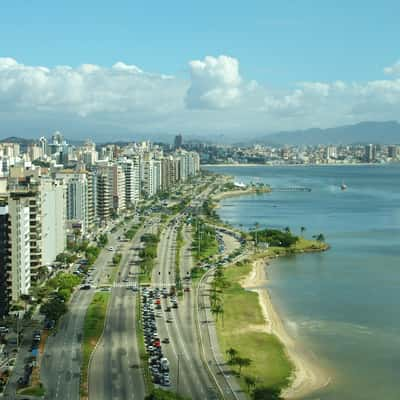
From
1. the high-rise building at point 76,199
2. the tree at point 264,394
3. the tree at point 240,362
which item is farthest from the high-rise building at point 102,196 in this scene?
the tree at point 264,394

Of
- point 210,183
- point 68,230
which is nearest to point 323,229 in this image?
point 68,230

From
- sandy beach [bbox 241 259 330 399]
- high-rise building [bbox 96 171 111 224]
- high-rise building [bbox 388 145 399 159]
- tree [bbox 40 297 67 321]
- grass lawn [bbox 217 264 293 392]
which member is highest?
high-rise building [bbox 388 145 399 159]

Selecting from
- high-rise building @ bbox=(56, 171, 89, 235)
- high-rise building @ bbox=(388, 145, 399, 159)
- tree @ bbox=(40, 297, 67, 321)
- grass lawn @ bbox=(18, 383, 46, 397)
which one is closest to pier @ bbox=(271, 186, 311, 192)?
high-rise building @ bbox=(56, 171, 89, 235)

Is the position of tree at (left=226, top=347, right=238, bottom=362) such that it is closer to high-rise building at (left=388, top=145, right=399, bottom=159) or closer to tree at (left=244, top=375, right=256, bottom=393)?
tree at (left=244, top=375, right=256, bottom=393)

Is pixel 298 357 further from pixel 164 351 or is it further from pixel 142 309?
pixel 142 309

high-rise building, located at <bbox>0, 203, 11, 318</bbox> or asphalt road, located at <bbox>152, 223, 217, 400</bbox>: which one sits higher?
high-rise building, located at <bbox>0, 203, 11, 318</bbox>

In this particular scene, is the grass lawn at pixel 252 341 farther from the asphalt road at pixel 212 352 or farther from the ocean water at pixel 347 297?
the ocean water at pixel 347 297

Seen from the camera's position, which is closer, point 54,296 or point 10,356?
point 10,356
